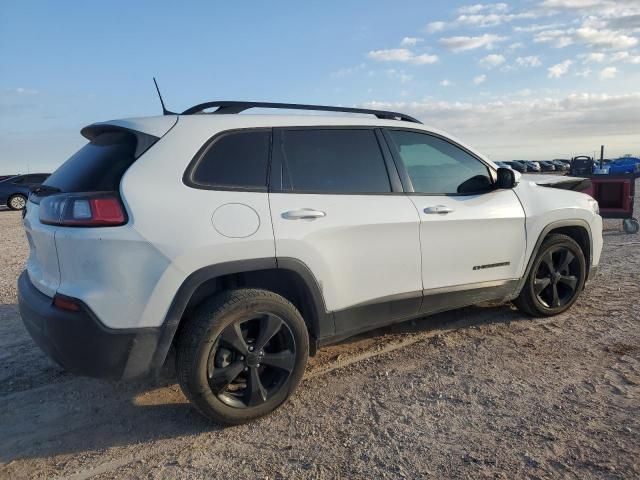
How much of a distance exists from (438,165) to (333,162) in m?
1.03

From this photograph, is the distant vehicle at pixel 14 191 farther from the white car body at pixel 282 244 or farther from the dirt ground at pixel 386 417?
the white car body at pixel 282 244

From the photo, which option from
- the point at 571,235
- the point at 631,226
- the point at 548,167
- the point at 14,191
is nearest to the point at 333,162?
the point at 571,235

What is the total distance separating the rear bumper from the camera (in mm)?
2572

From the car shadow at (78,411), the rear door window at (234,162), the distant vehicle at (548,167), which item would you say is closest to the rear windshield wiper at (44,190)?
the rear door window at (234,162)

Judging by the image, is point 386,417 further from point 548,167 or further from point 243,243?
point 548,167

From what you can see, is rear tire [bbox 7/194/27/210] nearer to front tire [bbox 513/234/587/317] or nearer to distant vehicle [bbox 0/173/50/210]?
distant vehicle [bbox 0/173/50/210]

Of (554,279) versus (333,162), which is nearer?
(333,162)

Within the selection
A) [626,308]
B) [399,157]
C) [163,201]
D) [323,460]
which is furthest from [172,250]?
[626,308]

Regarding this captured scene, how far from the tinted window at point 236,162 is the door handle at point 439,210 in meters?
1.26

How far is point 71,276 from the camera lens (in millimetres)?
2613

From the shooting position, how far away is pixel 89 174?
2797 mm

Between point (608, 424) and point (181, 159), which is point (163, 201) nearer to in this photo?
point (181, 159)

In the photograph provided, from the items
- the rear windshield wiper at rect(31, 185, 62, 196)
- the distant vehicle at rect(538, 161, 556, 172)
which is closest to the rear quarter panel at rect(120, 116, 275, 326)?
the rear windshield wiper at rect(31, 185, 62, 196)

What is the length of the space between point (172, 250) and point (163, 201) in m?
0.27
